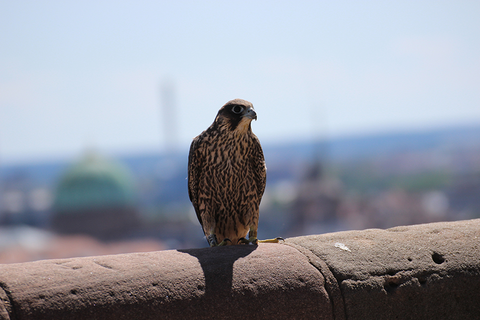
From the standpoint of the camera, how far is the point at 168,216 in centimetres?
7506

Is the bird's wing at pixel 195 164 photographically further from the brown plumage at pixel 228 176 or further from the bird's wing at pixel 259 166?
the bird's wing at pixel 259 166

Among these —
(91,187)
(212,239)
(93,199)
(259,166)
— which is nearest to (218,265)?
(212,239)

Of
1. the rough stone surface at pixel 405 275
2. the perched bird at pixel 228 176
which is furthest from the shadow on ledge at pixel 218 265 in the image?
the perched bird at pixel 228 176

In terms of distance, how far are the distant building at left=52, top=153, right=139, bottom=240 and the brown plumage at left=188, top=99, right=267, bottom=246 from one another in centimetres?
5559

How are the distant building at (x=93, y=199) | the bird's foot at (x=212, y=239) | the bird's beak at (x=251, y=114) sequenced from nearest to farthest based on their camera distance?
the bird's beak at (x=251, y=114)
the bird's foot at (x=212, y=239)
the distant building at (x=93, y=199)

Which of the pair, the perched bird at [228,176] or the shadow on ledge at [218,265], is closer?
the shadow on ledge at [218,265]

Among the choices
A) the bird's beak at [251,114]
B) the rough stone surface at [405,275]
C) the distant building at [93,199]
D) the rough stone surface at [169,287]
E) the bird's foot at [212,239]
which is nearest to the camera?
the rough stone surface at [169,287]

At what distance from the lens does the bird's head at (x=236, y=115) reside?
3595 millimetres

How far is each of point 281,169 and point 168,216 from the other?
3543cm

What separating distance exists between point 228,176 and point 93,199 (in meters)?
56.7

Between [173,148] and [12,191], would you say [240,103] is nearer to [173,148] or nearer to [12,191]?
[12,191]

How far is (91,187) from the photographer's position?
57250mm

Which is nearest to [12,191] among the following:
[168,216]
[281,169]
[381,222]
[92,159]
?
[168,216]

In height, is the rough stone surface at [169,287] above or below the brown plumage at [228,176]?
below
